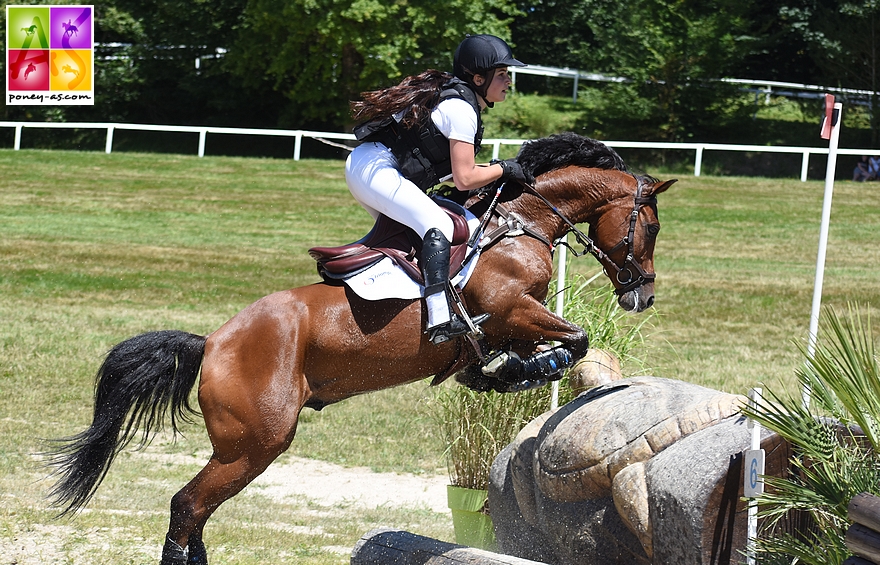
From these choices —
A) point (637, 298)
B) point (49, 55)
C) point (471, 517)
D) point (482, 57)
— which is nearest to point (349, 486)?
point (471, 517)

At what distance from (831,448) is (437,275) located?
1636 millimetres

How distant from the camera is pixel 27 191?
17938mm

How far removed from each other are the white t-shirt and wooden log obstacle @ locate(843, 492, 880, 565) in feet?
6.75

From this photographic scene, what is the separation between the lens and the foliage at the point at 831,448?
10.4ft

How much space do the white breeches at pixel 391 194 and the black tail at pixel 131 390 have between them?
3.16 ft

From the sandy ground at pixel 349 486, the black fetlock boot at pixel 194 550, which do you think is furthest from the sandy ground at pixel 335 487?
the black fetlock boot at pixel 194 550

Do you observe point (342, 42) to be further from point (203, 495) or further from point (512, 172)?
point (203, 495)

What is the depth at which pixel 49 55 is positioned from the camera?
2088cm

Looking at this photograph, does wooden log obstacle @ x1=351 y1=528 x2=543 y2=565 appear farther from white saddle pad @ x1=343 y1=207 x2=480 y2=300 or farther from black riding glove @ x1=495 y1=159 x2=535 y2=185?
black riding glove @ x1=495 y1=159 x2=535 y2=185

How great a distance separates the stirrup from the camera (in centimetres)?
418

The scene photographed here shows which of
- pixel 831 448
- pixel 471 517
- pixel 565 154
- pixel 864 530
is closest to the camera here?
pixel 864 530

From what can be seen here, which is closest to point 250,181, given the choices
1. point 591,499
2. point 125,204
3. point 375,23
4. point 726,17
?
point 125,204

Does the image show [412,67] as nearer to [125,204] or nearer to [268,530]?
[125,204]

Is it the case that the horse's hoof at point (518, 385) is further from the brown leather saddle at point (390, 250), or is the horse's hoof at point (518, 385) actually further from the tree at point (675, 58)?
the tree at point (675, 58)
